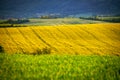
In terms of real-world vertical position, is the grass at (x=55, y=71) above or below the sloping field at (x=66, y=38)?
above

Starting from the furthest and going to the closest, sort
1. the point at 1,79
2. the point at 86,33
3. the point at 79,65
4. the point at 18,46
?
the point at 86,33
the point at 18,46
the point at 79,65
the point at 1,79

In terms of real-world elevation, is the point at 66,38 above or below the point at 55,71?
below

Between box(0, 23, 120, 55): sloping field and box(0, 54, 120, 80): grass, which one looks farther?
box(0, 23, 120, 55): sloping field

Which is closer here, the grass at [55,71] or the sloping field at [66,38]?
the grass at [55,71]

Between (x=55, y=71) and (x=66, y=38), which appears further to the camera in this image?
(x=66, y=38)

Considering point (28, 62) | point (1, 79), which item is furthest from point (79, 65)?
point (1, 79)

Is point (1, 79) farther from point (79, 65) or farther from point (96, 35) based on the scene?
point (96, 35)

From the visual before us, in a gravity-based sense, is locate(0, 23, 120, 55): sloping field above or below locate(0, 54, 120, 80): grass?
below

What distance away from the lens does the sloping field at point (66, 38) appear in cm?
4853

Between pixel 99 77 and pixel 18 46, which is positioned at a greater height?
pixel 99 77

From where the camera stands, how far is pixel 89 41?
183 feet

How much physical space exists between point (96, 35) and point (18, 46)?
22.4 meters

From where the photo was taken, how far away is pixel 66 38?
59.8 m

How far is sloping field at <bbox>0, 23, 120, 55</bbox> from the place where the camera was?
1911 inches
